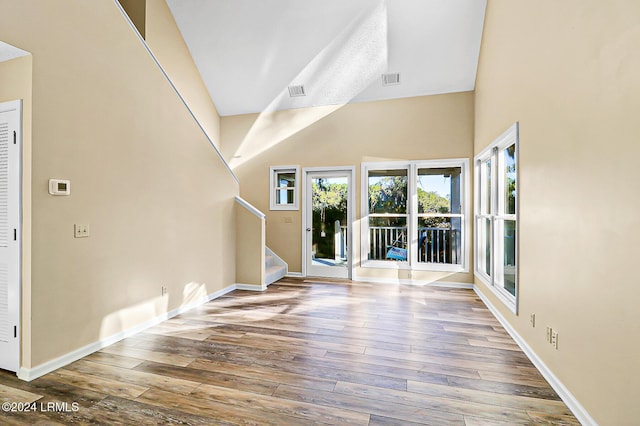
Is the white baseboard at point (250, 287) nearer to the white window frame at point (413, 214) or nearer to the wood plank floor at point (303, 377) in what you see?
the wood plank floor at point (303, 377)

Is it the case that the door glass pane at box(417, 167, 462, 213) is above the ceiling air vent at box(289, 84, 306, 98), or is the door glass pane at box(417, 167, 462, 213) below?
below

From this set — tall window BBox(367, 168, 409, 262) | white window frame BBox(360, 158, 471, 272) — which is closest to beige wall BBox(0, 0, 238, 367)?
white window frame BBox(360, 158, 471, 272)

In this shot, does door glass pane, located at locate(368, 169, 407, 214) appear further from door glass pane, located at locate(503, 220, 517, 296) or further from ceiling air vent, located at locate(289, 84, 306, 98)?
door glass pane, located at locate(503, 220, 517, 296)

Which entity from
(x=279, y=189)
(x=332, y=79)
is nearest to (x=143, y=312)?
(x=279, y=189)

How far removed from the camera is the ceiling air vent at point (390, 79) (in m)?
5.15

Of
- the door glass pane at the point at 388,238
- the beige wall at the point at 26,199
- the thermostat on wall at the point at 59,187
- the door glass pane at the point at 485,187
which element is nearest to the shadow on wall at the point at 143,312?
the beige wall at the point at 26,199

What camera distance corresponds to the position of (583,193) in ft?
6.32

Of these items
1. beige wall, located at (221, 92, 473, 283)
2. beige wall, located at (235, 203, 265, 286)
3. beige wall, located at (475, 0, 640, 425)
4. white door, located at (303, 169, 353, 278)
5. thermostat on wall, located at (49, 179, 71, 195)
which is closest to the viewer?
beige wall, located at (475, 0, 640, 425)

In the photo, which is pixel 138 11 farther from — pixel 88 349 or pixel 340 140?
pixel 88 349

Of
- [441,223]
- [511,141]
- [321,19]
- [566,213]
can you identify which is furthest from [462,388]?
[321,19]

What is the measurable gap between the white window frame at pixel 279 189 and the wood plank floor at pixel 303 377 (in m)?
2.70

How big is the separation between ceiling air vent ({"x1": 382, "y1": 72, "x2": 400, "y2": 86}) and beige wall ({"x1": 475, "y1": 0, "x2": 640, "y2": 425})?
2195mm

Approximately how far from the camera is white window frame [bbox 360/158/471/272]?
5.21m

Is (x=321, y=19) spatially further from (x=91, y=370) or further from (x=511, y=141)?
(x=91, y=370)
